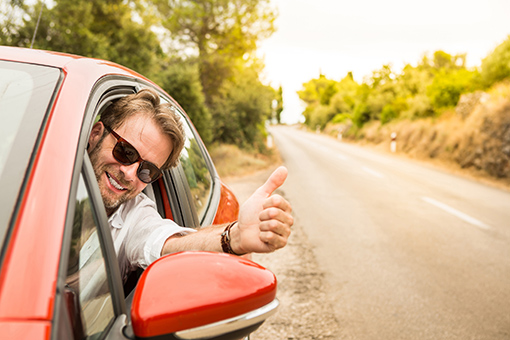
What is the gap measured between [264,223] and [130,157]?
63 cm

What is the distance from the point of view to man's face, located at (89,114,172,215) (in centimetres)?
163

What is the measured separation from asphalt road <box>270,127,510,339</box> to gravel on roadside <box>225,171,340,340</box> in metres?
0.11

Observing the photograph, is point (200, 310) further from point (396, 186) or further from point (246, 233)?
point (396, 186)

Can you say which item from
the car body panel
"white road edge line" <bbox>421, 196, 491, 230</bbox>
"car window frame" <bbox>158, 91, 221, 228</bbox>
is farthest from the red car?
"white road edge line" <bbox>421, 196, 491, 230</bbox>

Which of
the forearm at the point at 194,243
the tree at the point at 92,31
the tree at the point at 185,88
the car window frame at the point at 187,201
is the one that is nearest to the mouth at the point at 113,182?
the forearm at the point at 194,243

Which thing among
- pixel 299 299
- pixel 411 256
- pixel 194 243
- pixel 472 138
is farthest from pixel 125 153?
pixel 472 138

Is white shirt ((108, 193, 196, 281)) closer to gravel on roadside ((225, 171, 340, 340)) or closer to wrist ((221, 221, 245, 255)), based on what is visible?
wrist ((221, 221, 245, 255))

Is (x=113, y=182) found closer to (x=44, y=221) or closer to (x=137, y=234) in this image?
(x=137, y=234)

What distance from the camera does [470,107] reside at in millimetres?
18172

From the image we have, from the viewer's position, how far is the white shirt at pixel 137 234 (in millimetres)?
1535

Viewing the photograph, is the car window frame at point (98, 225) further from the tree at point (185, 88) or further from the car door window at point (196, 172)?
the tree at point (185, 88)

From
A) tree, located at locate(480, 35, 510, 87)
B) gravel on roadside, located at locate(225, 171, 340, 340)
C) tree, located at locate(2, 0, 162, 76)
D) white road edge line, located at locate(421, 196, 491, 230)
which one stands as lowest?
gravel on roadside, located at locate(225, 171, 340, 340)

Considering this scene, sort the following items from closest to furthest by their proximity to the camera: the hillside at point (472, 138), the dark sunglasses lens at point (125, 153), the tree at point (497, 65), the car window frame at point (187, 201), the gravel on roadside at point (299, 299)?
the dark sunglasses lens at point (125, 153), the car window frame at point (187, 201), the gravel on roadside at point (299, 299), the hillside at point (472, 138), the tree at point (497, 65)

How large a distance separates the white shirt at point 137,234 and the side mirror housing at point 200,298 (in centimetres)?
52
